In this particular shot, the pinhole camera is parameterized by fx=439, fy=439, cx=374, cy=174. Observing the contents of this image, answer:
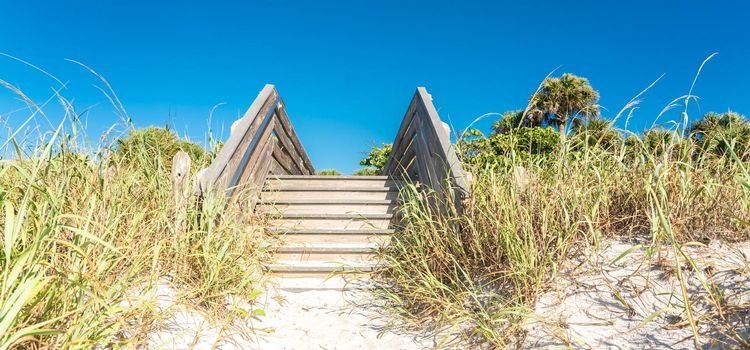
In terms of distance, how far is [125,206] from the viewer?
2533 millimetres

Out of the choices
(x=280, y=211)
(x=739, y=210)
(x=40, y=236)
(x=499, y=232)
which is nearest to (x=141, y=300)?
(x=40, y=236)

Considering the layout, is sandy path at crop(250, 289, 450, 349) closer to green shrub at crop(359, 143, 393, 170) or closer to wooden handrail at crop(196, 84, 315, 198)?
wooden handrail at crop(196, 84, 315, 198)

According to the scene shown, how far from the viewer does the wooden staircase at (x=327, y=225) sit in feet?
11.3

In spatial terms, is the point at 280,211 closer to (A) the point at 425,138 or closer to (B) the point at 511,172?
(A) the point at 425,138

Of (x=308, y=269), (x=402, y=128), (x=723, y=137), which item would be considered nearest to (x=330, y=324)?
(x=308, y=269)

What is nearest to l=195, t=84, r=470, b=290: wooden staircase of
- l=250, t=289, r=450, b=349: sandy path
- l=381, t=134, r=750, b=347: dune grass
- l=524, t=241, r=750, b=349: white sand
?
l=250, t=289, r=450, b=349: sandy path

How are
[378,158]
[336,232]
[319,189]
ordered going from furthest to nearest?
[378,158]
[319,189]
[336,232]

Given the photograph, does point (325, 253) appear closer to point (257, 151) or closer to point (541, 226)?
point (257, 151)

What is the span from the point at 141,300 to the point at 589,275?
2126mm

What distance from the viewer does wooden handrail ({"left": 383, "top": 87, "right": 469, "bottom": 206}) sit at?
10.1 feet

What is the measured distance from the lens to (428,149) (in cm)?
428

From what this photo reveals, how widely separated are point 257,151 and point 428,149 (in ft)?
5.92

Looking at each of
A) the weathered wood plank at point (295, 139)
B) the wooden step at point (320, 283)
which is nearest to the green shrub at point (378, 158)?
the weathered wood plank at point (295, 139)

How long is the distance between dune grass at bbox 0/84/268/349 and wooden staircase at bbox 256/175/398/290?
472mm
